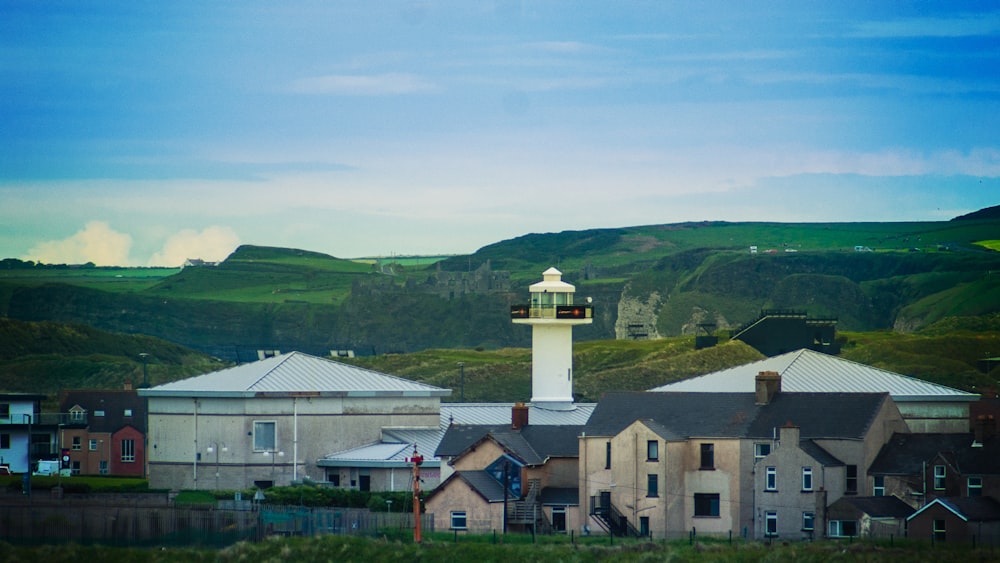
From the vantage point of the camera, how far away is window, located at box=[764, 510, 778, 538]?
2142 inches

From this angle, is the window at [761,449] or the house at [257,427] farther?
the house at [257,427]

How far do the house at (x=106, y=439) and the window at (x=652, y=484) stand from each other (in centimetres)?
3315

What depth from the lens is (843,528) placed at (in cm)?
5269

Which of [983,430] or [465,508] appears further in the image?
[983,430]

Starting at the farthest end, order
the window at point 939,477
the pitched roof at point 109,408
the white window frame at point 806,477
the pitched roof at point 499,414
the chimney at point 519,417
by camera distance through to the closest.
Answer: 1. the pitched roof at point 109,408
2. the pitched roof at point 499,414
3. the chimney at point 519,417
4. the white window frame at point 806,477
5. the window at point 939,477

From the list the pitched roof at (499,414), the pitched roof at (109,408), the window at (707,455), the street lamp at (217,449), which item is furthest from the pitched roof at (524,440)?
the pitched roof at (109,408)

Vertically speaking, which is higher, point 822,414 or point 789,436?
point 822,414

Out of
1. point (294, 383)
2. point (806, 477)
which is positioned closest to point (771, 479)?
point (806, 477)

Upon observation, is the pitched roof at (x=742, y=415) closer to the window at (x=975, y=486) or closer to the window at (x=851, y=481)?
the window at (x=851, y=481)

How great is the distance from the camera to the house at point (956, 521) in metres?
50.2

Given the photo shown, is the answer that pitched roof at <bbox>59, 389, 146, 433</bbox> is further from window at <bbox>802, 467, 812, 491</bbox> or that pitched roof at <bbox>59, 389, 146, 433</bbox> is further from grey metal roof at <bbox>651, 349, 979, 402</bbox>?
window at <bbox>802, 467, 812, 491</bbox>

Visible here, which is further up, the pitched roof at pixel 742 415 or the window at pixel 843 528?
the pitched roof at pixel 742 415

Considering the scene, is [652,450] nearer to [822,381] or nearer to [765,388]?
[765,388]

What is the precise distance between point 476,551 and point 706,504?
9.81 m
